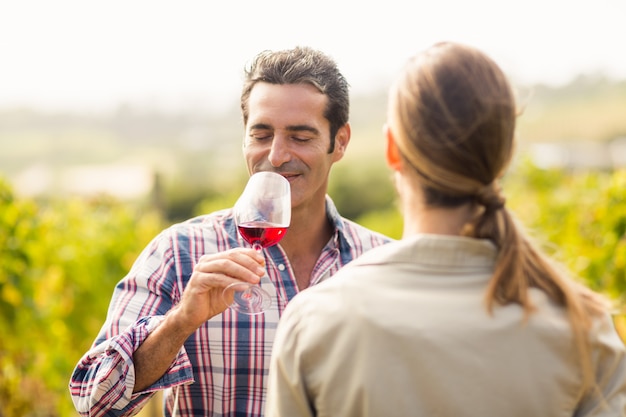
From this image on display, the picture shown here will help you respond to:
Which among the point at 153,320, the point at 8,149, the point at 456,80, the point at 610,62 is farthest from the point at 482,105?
the point at 610,62

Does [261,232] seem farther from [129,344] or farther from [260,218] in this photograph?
[129,344]

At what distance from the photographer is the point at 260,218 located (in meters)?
2.21

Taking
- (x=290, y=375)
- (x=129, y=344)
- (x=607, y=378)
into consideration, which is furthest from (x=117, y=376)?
(x=607, y=378)

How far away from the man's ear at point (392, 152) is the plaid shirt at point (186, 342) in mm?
965

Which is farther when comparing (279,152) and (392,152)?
(279,152)

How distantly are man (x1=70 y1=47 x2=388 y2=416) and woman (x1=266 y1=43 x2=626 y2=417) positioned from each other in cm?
51

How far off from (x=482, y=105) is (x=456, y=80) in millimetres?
74

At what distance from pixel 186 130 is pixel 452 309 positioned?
28139 mm

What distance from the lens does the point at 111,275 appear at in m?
6.74

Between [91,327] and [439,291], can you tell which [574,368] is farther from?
[91,327]

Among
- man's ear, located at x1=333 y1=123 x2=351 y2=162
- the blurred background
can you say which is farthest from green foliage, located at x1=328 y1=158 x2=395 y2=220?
man's ear, located at x1=333 y1=123 x2=351 y2=162

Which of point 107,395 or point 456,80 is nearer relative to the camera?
point 456,80

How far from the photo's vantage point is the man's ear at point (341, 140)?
9.52ft

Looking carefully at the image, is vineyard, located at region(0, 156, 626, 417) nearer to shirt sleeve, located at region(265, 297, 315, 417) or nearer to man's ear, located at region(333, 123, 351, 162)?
man's ear, located at region(333, 123, 351, 162)
